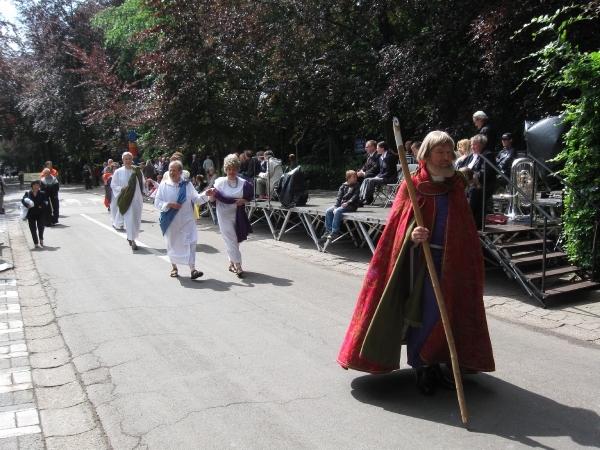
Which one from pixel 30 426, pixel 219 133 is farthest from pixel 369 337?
pixel 219 133

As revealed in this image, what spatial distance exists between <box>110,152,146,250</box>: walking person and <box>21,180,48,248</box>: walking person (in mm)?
1743

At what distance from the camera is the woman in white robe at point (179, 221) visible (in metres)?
9.09

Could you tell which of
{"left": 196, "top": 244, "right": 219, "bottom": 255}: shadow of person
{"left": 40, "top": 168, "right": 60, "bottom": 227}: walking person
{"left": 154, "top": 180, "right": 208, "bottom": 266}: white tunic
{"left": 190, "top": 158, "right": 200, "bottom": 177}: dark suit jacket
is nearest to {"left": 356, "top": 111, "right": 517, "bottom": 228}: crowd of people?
{"left": 196, "top": 244, "right": 219, "bottom": 255}: shadow of person

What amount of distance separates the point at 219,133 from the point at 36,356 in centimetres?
1324

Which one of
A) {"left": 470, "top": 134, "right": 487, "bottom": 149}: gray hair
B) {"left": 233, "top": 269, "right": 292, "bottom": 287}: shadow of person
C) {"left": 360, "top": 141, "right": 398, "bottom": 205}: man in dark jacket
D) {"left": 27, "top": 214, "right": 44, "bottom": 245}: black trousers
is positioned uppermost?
{"left": 470, "top": 134, "right": 487, "bottom": 149}: gray hair

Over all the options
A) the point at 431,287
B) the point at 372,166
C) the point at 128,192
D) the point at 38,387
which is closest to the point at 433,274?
the point at 431,287

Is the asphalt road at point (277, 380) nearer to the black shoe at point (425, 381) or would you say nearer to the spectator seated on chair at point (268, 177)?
the black shoe at point (425, 381)

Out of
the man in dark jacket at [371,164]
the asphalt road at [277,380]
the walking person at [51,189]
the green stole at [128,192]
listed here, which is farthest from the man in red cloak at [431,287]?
the walking person at [51,189]

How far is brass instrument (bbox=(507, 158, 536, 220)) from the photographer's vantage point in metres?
9.45

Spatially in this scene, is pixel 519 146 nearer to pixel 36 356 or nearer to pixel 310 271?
pixel 310 271

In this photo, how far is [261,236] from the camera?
13.8 metres

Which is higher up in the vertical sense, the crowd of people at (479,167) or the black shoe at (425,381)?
the crowd of people at (479,167)

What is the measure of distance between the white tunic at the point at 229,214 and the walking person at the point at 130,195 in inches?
143

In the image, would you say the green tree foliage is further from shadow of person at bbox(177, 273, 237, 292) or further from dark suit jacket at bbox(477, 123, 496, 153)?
shadow of person at bbox(177, 273, 237, 292)
